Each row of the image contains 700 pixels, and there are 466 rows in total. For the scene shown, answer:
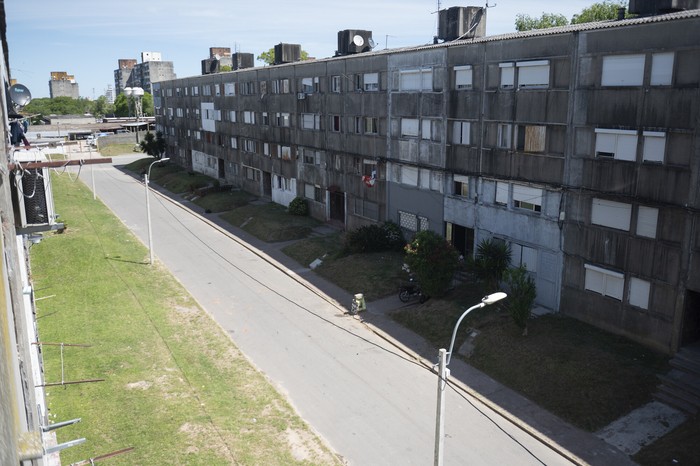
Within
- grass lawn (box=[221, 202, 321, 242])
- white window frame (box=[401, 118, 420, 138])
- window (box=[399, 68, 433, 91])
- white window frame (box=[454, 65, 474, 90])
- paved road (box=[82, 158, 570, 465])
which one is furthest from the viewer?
grass lawn (box=[221, 202, 321, 242])

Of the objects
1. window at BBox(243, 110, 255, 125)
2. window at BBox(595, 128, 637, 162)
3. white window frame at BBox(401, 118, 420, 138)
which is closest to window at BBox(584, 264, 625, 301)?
window at BBox(595, 128, 637, 162)

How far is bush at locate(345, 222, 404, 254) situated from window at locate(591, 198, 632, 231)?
47.0 feet

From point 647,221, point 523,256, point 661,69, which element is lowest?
point 523,256

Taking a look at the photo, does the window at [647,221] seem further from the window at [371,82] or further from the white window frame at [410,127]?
the window at [371,82]

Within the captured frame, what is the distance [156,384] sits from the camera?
21.7 metres

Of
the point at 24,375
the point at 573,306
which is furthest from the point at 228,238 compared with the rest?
the point at 24,375

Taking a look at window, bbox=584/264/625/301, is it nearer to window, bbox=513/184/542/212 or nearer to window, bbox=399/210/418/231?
window, bbox=513/184/542/212

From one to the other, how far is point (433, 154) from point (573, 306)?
39.7 ft

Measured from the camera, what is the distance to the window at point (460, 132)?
31097 millimetres

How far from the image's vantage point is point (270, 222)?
47406 millimetres

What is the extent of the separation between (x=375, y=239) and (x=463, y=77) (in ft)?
37.4

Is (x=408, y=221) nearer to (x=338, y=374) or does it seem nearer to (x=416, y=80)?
(x=416, y=80)

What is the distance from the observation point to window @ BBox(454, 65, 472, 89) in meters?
30.5

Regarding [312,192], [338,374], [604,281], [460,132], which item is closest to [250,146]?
[312,192]
